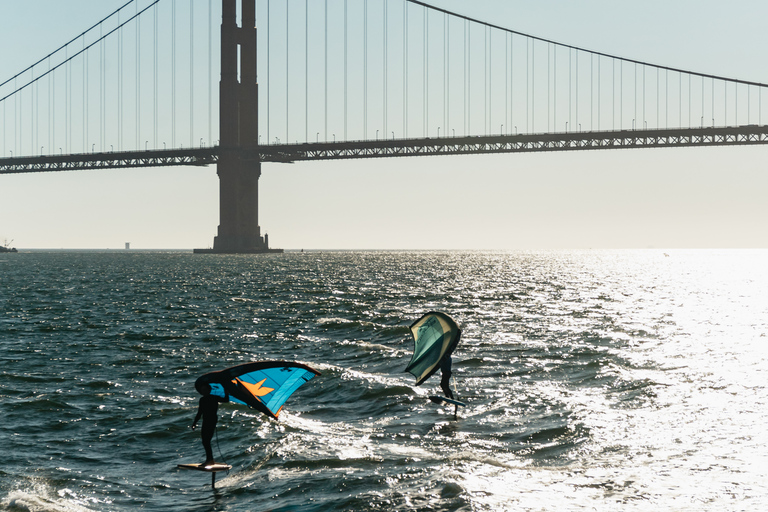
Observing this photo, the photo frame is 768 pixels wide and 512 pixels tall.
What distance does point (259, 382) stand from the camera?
12.4m

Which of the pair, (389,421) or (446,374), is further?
(446,374)

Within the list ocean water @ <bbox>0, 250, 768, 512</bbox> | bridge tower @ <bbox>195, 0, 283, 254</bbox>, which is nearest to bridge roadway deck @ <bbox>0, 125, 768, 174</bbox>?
bridge tower @ <bbox>195, 0, 283, 254</bbox>

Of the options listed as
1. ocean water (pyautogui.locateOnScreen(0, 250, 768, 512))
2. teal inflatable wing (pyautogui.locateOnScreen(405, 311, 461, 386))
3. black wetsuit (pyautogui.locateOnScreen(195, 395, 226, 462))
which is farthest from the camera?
teal inflatable wing (pyautogui.locateOnScreen(405, 311, 461, 386))

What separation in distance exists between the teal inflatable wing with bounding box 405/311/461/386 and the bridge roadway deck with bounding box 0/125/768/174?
98740 mm

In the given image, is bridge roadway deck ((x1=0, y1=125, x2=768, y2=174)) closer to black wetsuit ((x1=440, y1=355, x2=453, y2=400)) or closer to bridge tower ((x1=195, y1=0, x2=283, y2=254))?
bridge tower ((x1=195, y1=0, x2=283, y2=254))

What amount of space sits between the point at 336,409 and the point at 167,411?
3.65 meters

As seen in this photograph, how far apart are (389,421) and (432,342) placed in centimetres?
218

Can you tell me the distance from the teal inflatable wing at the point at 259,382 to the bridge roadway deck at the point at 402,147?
104635 mm

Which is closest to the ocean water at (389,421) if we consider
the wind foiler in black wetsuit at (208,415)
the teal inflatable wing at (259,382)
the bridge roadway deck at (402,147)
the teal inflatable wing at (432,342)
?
the wind foiler in black wetsuit at (208,415)

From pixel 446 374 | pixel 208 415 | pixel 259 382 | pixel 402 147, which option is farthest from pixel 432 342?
pixel 402 147

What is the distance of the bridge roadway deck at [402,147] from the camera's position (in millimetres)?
107625

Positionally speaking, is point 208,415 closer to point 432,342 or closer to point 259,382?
point 259,382

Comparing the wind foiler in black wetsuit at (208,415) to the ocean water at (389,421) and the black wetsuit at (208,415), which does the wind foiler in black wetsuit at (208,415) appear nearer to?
the black wetsuit at (208,415)

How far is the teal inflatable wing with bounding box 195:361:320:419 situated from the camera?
38.7 feet
